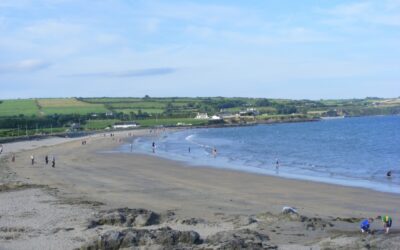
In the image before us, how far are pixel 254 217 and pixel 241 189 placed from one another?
9.76 m

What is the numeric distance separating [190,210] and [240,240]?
7.15 meters

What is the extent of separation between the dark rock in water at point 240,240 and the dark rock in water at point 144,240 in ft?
1.68

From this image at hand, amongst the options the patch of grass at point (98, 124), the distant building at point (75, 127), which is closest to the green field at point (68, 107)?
the patch of grass at point (98, 124)

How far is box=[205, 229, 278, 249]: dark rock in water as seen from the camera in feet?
46.2

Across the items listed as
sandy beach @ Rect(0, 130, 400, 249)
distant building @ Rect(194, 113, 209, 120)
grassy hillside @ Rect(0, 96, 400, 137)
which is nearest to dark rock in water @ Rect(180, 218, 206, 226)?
sandy beach @ Rect(0, 130, 400, 249)

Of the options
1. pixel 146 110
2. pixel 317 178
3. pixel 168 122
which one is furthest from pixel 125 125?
pixel 317 178

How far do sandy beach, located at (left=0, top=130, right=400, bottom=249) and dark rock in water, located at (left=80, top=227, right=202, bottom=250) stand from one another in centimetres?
3

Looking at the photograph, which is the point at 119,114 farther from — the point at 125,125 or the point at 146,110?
the point at 125,125

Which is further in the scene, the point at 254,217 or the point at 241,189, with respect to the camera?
the point at 241,189

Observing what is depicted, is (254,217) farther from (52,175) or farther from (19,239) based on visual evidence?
(52,175)

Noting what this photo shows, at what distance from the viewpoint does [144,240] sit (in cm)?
1458

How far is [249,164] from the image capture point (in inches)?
1759

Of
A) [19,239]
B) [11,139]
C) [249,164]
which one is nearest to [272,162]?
[249,164]

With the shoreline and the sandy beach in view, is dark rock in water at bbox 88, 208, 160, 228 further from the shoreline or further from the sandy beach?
the shoreline
